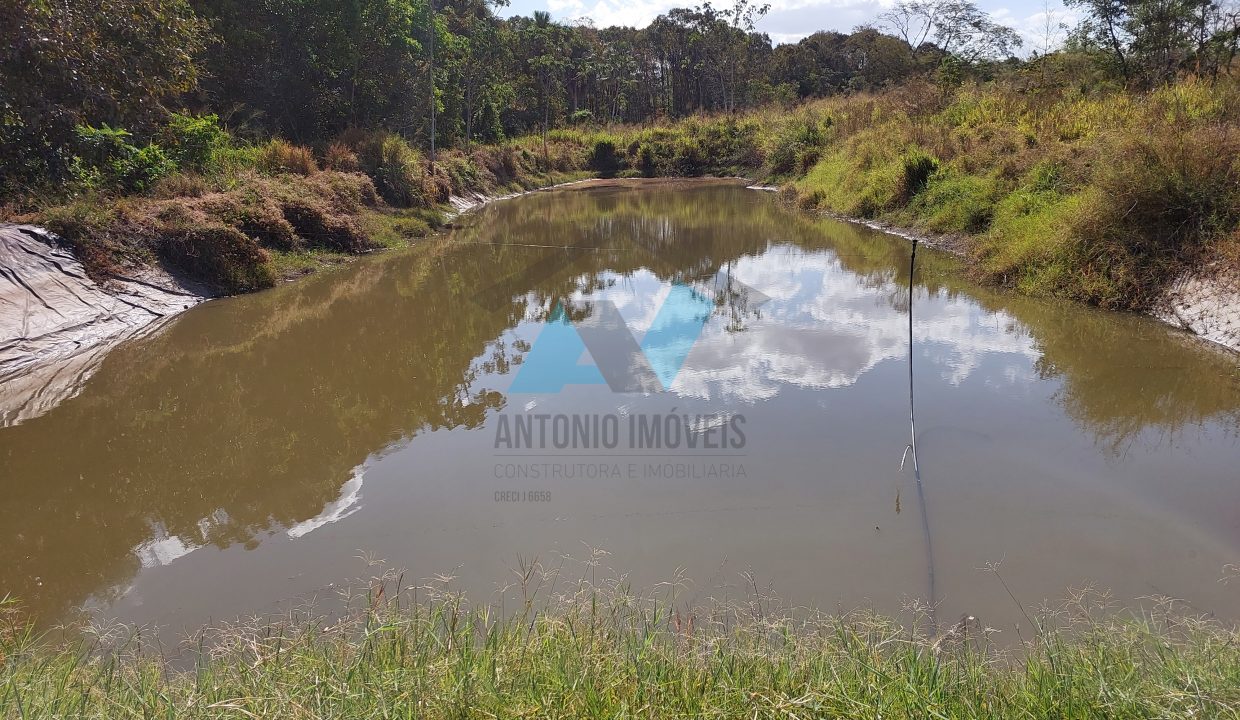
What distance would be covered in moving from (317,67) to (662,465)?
15.8 m

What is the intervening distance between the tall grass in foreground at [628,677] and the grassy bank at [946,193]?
6.59 m

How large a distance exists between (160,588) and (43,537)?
41.3 inches

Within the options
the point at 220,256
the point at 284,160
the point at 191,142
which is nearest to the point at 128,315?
the point at 220,256

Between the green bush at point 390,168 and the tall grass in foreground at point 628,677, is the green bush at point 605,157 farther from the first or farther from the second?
the tall grass in foreground at point 628,677

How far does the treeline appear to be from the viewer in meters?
8.89

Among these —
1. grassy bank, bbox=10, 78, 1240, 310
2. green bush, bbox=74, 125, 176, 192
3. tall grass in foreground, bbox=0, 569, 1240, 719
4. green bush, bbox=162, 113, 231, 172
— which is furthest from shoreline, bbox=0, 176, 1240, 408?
tall grass in foreground, bbox=0, 569, 1240, 719

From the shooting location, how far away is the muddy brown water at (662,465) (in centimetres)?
359

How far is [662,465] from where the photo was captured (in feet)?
15.7

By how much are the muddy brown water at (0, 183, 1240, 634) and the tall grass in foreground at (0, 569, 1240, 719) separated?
0.69 m

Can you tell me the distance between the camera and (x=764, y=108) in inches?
1371

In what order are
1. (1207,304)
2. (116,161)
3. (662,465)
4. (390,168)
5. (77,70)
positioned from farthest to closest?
(390,168)
(116,161)
(77,70)
(1207,304)
(662,465)

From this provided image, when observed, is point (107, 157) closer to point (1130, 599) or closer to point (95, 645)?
point (95, 645)

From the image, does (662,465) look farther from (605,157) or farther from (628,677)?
(605,157)

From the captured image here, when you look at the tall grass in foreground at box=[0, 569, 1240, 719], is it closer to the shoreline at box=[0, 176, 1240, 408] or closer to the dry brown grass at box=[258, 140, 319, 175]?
the shoreline at box=[0, 176, 1240, 408]
